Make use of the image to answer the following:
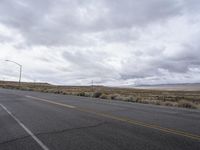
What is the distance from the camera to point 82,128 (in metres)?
8.07

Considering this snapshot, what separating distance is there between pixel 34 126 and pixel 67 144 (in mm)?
2912

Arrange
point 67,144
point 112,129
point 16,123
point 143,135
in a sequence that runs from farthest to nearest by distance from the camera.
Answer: point 16,123, point 112,129, point 143,135, point 67,144

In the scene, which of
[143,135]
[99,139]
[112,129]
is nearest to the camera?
[99,139]

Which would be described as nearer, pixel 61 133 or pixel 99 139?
pixel 99 139

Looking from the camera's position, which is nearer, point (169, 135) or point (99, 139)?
point (99, 139)

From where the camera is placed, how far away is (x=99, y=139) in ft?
21.2

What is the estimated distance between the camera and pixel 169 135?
7.02 m

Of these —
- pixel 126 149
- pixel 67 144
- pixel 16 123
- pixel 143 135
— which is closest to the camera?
pixel 126 149

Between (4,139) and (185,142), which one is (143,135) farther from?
(4,139)

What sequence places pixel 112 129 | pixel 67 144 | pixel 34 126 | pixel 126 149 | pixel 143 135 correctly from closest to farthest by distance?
1. pixel 126 149
2. pixel 67 144
3. pixel 143 135
4. pixel 112 129
5. pixel 34 126

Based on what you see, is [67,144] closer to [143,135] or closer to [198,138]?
[143,135]

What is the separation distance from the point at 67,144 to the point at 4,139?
2.01 m

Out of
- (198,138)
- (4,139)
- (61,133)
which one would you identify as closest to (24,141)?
(4,139)

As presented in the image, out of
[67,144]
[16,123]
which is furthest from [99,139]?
[16,123]
